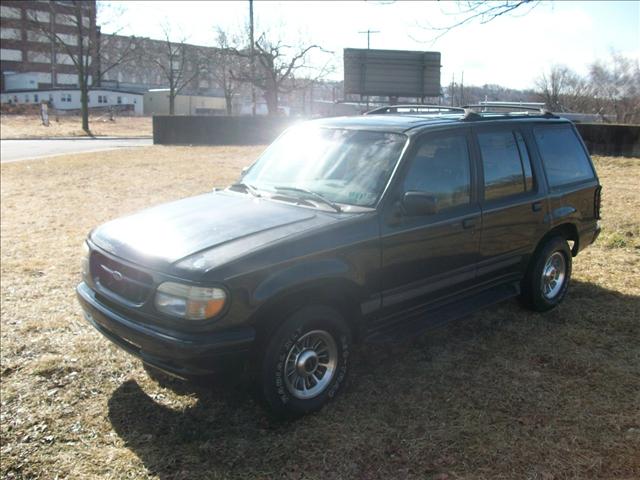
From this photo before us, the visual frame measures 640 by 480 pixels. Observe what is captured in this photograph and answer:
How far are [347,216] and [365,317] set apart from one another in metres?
0.68

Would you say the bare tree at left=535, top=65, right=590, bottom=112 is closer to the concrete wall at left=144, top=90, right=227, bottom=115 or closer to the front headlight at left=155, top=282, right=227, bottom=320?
the front headlight at left=155, top=282, right=227, bottom=320

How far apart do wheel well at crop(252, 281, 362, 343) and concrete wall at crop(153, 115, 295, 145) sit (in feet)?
70.0

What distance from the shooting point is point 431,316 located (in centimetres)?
407

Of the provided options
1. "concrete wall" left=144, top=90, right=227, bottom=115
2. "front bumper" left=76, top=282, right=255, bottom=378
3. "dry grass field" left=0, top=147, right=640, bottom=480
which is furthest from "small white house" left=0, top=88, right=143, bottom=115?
"front bumper" left=76, top=282, right=255, bottom=378

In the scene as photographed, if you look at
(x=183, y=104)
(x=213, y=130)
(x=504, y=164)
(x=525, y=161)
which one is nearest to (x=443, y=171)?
(x=504, y=164)

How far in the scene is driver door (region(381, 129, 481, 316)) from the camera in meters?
3.74

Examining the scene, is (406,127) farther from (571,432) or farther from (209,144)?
(209,144)

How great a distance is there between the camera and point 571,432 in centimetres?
332

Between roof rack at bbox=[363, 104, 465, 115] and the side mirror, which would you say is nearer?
the side mirror

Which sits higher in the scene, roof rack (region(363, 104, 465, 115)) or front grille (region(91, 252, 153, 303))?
roof rack (region(363, 104, 465, 115))

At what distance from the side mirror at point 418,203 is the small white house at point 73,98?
76.5 meters

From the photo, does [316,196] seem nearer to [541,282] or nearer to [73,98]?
[541,282]

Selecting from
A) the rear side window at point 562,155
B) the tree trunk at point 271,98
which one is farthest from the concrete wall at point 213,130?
the rear side window at point 562,155

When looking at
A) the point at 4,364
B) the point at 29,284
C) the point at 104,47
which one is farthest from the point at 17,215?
the point at 104,47
